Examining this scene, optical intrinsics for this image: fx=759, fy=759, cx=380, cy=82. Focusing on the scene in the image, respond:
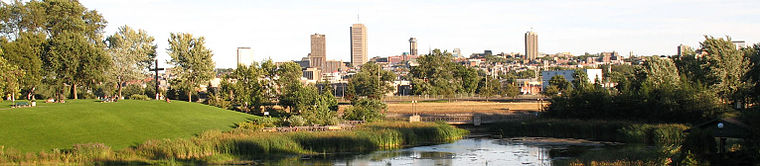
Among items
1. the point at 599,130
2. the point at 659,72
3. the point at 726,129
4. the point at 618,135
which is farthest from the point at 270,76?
the point at 726,129

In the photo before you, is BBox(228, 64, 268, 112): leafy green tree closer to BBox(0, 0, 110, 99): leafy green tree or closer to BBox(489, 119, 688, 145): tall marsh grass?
BBox(0, 0, 110, 99): leafy green tree

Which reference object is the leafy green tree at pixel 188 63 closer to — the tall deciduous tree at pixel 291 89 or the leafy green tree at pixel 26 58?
the tall deciduous tree at pixel 291 89

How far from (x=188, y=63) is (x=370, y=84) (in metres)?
58.2

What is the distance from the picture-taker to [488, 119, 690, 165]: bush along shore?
1617 inches

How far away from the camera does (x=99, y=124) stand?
49.2m

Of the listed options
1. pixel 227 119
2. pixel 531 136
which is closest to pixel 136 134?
pixel 227 119

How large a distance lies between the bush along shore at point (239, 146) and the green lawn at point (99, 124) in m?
1.57

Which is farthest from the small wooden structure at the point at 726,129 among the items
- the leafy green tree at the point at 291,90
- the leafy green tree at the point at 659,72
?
the leafy green tree at the point at 291,90

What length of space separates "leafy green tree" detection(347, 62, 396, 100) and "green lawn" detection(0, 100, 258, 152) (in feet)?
217

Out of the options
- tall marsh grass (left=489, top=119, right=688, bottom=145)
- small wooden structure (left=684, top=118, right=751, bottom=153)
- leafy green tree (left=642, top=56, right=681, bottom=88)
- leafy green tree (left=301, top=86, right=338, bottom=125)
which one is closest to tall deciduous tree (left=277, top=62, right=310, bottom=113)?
leafy green tree (left=301, top=86, right=338, bottom=125)

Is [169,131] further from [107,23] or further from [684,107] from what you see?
[107,23]

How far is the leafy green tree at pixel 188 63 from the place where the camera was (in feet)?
290

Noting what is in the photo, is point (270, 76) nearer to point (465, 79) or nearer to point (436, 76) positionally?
point (436, 76)

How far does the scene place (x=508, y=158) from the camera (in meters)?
47.8
